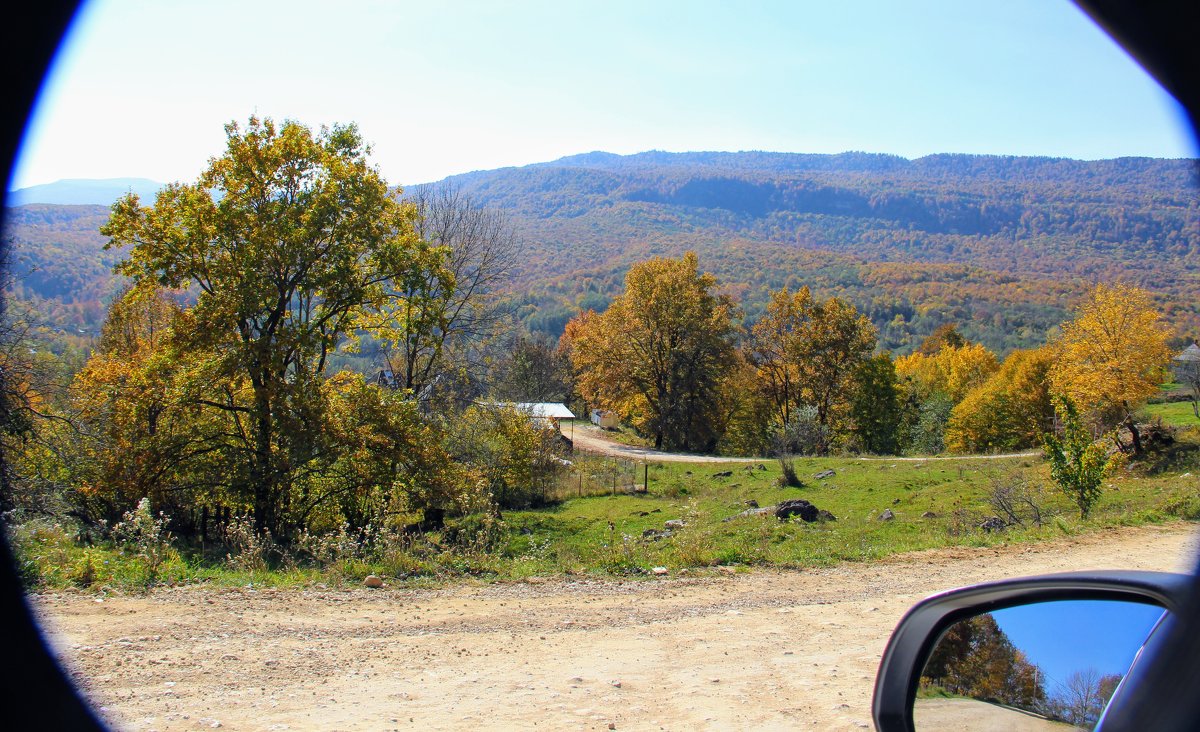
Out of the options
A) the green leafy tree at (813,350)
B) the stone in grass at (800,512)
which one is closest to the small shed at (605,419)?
the green leafy tree at (813,350)

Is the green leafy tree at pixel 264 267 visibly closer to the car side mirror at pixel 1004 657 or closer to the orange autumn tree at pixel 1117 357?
the car side mirror at pixel 1004 657

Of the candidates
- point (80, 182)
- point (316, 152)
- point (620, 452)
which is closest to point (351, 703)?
point (316, 152)

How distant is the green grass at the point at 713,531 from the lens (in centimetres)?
841

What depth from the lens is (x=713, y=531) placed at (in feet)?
49.9

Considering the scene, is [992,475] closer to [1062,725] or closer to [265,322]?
[265,322]

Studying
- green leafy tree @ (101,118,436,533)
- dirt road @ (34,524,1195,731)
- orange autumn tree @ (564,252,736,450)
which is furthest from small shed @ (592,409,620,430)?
dirt road @ (34,524,1195,731)

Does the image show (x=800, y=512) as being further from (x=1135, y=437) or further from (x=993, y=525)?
(x=1135, y=437)

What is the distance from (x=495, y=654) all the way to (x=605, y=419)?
5070 centimetres

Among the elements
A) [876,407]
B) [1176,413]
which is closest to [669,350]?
[876,407]

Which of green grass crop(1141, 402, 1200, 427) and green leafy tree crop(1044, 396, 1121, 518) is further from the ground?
green leafy tree crop(1044, 396, 1121, 518)

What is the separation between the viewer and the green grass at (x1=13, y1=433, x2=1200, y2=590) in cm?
841

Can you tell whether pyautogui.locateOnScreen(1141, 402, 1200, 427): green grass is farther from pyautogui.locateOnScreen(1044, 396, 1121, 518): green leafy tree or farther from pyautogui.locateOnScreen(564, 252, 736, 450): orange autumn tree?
pyautogui.locateOnScreen(564, 252, 736, 450): orange autumn tree

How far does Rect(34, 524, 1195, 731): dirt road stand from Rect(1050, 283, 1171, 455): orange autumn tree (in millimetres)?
18817

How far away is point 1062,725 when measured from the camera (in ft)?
5.96
